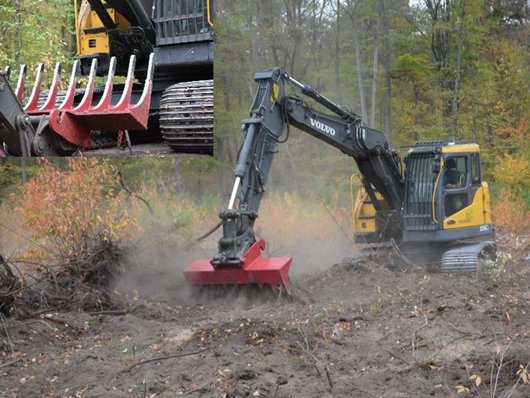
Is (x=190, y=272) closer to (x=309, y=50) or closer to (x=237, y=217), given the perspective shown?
(x=237, y=217)

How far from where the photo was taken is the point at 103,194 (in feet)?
34.0

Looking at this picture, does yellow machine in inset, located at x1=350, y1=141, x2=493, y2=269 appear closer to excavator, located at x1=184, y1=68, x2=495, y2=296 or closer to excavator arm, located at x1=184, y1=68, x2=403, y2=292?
excavator, located at x1=184, y1=68, x2=495, y2=296

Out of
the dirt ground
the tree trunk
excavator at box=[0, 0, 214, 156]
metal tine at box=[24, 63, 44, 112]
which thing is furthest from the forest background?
metal tine at box=[24, 63, 44, 112]

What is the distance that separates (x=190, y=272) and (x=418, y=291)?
2.79 m

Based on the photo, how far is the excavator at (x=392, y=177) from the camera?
9.72 metres

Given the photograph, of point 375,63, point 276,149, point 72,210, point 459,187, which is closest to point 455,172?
point 459,187

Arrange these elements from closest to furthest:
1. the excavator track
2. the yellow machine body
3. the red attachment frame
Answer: the excavator track
the red attachment frame
the yellow machine body

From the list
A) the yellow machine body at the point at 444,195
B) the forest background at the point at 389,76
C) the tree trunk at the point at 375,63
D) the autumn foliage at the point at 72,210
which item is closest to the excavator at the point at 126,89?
the autumn foliage at the point at 72,210

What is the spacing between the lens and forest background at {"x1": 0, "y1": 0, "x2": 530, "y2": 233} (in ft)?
56.4

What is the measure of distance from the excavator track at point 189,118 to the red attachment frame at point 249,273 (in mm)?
2250

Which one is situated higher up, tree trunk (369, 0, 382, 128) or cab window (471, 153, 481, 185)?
tree trunk (369, 0, 382, 128)

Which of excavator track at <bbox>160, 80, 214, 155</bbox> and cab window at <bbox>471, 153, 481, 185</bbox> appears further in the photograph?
cab window at <bbox>471, 153, 481, 185</bbox>

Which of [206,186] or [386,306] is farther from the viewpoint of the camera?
[206,186]

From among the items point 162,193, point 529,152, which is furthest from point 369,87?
point 162,193
